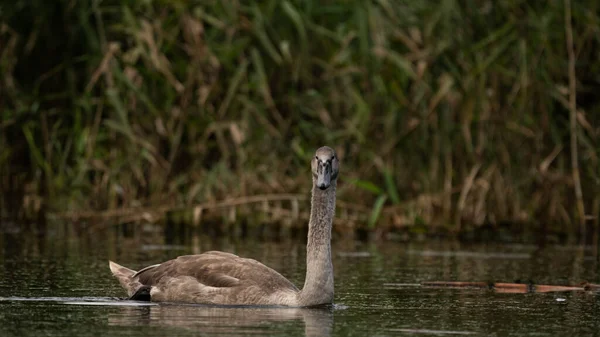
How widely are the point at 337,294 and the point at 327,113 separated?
4753 mm

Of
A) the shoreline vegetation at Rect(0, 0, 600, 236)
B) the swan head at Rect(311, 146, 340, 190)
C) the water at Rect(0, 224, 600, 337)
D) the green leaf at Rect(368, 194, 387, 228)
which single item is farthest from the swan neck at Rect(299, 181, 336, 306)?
the shoreline vegetation at Rect(0, 0, 600, 236)

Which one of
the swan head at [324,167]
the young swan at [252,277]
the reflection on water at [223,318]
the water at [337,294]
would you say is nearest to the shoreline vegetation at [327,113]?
the water at [337,294]

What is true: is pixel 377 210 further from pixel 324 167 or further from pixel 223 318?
pixel 223 318

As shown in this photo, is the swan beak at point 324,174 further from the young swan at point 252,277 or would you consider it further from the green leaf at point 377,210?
the green leaf at point 377,210

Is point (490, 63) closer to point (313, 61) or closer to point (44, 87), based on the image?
point (313, 61)

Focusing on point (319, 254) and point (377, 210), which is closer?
point (319, 254)

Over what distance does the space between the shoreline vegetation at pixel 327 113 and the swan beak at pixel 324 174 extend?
5.06 metres

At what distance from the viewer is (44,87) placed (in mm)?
16047

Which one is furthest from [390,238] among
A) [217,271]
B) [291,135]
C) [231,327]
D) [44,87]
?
[231,327]

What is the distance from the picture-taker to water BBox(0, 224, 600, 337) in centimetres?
860

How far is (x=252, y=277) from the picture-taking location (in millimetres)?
9883

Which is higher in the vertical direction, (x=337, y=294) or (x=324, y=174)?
(x=324, y=174)

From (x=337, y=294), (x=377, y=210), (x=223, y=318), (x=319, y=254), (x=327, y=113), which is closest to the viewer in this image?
(x=223, y=318)

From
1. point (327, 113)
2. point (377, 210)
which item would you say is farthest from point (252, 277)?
point (327, 113)
